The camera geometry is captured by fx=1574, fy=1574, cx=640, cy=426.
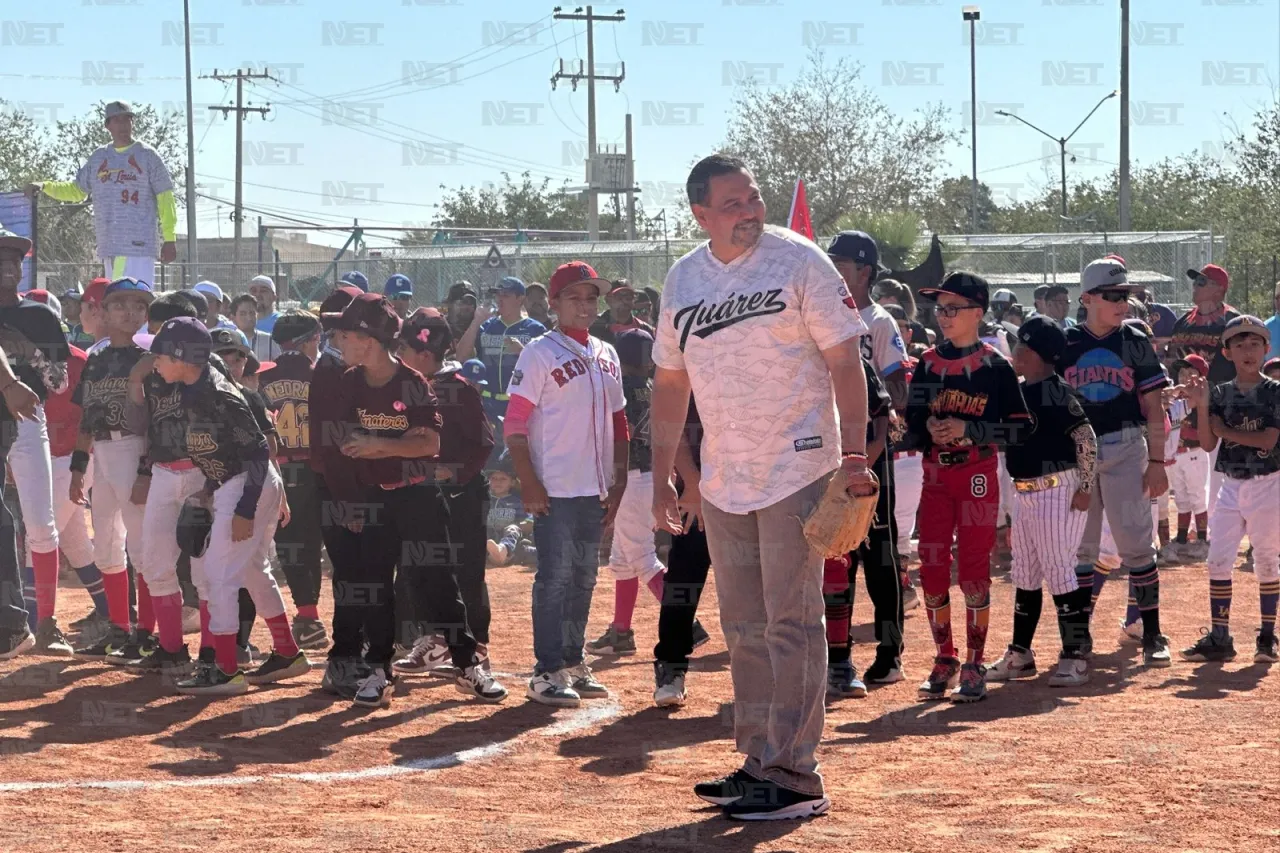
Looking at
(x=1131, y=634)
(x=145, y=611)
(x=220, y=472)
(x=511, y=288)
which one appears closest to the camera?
(x=220, y=472)

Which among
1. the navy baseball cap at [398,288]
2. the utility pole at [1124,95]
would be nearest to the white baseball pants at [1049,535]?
the navy baseball cap at [398,288]

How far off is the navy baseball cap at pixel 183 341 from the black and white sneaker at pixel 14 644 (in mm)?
2324

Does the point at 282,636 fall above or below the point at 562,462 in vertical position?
below

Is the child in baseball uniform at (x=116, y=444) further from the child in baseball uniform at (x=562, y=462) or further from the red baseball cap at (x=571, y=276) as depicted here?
the red baseball cap at (x=571, y=276)

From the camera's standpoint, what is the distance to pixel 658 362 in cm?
601

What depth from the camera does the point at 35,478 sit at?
9.41m

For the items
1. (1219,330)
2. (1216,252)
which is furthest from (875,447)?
(1216,252)

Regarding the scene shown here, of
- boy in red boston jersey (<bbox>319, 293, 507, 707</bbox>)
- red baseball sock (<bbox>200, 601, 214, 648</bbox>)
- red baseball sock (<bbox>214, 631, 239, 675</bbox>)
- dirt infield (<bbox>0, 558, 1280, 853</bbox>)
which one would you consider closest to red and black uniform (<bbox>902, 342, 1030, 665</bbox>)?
dirt infield (<bbox>0, 558, 1280, 853</bbox>)

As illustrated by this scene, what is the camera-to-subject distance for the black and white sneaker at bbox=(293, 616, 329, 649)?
388 inches

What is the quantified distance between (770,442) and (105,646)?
211 inches

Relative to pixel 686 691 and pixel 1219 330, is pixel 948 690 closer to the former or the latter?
pixel 686 691

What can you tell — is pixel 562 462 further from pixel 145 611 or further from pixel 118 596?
pixel 118 596

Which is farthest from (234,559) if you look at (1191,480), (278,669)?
(1191,480)

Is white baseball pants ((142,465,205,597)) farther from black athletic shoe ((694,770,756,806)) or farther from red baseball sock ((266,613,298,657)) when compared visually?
black athletic shoe ((694,770,756,806))
